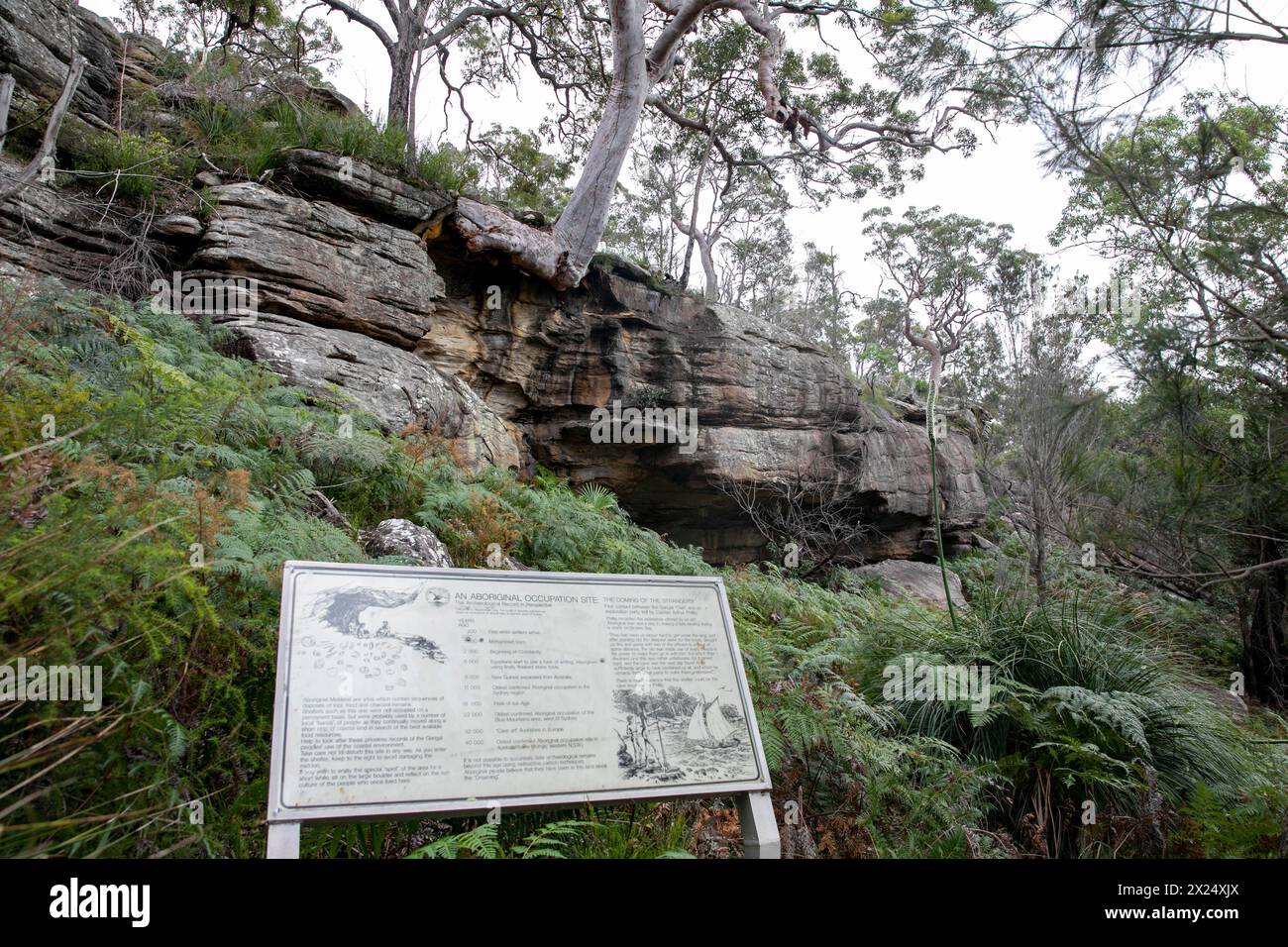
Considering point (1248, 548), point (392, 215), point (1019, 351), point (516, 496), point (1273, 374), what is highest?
point (392, 215)

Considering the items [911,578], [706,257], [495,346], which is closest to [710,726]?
[495,346]

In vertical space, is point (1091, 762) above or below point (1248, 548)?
below

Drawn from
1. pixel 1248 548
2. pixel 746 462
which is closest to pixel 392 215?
pixel 746 462

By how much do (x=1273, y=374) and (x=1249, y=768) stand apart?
3393 millimetres

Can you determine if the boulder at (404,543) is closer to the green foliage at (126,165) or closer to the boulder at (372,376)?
the boulder at (372,376)

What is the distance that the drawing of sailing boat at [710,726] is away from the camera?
10.4 ft

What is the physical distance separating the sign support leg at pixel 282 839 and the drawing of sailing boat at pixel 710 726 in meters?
1.51

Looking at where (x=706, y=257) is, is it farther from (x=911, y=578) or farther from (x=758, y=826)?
(x=758, y=826)

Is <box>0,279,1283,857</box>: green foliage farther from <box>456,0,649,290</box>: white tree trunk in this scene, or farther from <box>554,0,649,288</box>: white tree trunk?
<box>554,0,649,288</box>: white tree trunk

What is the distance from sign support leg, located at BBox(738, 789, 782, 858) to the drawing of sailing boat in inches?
9.3

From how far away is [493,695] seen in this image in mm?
2920

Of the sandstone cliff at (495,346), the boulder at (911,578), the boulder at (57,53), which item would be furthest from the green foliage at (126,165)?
the boulder at (911,578)

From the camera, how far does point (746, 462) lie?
1122 centimetres
